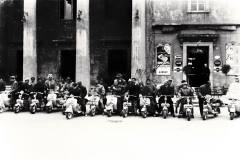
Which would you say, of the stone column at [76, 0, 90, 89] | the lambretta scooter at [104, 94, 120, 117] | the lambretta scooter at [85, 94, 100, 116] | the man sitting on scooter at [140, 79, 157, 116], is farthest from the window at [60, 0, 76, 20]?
the man sitting on scooter at [140, 79, 157, 116]

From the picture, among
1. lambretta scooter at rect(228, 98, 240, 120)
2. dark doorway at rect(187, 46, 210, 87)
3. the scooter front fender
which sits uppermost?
dark doorway at rect(187, 46, 210, 87)

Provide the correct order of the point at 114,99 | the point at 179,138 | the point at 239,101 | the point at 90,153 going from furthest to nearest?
the point at 114,99 → the point at 239,101 → the point at 179,138 → the point at 90,153

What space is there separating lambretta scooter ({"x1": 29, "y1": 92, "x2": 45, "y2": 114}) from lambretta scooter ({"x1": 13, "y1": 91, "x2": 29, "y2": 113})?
0.37 meters

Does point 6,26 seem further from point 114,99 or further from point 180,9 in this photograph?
point 114,99

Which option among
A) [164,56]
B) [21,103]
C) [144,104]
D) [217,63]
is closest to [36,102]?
[21,103]

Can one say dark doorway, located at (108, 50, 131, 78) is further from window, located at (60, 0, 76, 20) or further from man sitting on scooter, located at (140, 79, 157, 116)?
man sitting on scooter, located at (140, 79, 157, 116)

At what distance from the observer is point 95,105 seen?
17766 mm

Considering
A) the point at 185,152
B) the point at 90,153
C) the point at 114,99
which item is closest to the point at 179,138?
the point at 185,152

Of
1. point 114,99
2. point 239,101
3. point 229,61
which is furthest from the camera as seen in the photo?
point 229,61

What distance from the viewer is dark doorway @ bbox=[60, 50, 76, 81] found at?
93.0 feet

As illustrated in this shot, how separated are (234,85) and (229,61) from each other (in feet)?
29.0

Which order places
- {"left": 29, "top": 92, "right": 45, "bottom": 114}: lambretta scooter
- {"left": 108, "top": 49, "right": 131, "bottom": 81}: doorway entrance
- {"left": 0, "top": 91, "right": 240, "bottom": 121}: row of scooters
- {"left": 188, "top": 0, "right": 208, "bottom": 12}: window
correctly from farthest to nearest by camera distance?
{"left": 108, "top": 49, "right": 131, "bottom": 81}: doorway entrance
{"left": 188, "top": 0, "right": 208, "bottom": 12}: window
{"left": 29, "top": 92, "right": 45, "bottom": 114}: lambretta scooter
{"left": 0, "top": 91, "right": 240, "bottom": 121}: row of scooters

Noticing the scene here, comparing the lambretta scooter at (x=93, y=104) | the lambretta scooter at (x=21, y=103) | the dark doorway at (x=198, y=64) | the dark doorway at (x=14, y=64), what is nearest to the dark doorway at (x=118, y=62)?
the dark doorway at (x=198, y=64)

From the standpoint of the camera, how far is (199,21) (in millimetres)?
25328
